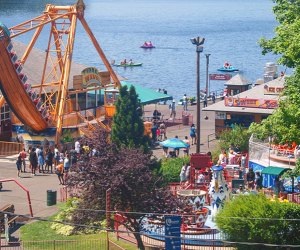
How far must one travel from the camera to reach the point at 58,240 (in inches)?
1142

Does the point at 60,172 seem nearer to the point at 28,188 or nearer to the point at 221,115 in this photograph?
the point at 28,188

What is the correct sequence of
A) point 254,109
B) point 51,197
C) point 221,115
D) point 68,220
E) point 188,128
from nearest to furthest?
point 68,220, point 51,197, point 254,109, point 221,115, point 188,128

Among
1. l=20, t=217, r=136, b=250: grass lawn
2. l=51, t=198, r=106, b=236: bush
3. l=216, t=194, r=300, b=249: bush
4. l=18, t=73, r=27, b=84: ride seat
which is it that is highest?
l=18, t=73, r=27, b=84: ride seat

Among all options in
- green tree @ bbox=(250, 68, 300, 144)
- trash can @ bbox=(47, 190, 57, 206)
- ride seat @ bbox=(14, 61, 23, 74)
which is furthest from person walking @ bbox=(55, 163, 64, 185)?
green tree @ bbox=(250, 68, 300, 144)

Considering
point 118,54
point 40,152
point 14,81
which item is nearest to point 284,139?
point 40,152

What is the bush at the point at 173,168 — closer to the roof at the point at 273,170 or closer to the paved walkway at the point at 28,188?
the roof at the point at 273,170

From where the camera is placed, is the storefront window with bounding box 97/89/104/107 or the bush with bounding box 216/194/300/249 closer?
the bush with bounding box 216/194/300/249

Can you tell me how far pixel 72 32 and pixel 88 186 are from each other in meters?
24.9

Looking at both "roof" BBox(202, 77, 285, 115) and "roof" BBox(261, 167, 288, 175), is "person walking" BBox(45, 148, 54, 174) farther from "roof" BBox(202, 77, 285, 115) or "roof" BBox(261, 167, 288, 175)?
"roof" BBox(202, 77, 285, 115)

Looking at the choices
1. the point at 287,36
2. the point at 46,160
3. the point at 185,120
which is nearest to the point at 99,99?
the point at 185,120

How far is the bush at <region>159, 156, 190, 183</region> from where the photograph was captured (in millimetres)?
37362

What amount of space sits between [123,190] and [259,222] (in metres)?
4.61

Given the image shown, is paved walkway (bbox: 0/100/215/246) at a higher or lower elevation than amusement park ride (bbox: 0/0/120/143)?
lower

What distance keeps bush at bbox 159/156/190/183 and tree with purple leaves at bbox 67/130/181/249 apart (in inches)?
330
